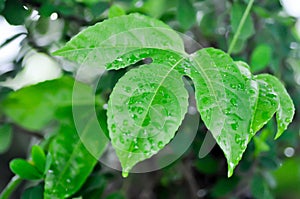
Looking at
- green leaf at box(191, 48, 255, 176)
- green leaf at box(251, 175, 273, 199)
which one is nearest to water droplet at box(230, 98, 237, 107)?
green leaf at box(191, 48, 255, 176)

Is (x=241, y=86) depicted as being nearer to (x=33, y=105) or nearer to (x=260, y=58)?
(x=260, y=58)

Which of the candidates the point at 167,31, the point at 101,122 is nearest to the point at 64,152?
the point at 101,122

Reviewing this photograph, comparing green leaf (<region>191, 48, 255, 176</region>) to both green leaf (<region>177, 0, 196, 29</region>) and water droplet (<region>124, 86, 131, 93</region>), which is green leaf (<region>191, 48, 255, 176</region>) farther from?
green leaf (<region>177, 0, 196, 29</region>)

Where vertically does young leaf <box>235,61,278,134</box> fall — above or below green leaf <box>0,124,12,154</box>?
above

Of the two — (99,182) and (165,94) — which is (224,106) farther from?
(99,182)

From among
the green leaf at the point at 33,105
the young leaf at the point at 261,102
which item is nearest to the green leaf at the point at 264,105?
the young leaf at the point at 261,102

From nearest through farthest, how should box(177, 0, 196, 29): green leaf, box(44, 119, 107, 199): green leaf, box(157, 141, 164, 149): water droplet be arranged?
1. box(157, 141, 164, 149): water droplet
2. box(44, 119, 107, 199): green leaf
3. box(177, 0, 196, 29): green leaf

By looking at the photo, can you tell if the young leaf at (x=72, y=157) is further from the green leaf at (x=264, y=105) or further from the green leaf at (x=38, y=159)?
the green leaf at (x=264, y=105)
